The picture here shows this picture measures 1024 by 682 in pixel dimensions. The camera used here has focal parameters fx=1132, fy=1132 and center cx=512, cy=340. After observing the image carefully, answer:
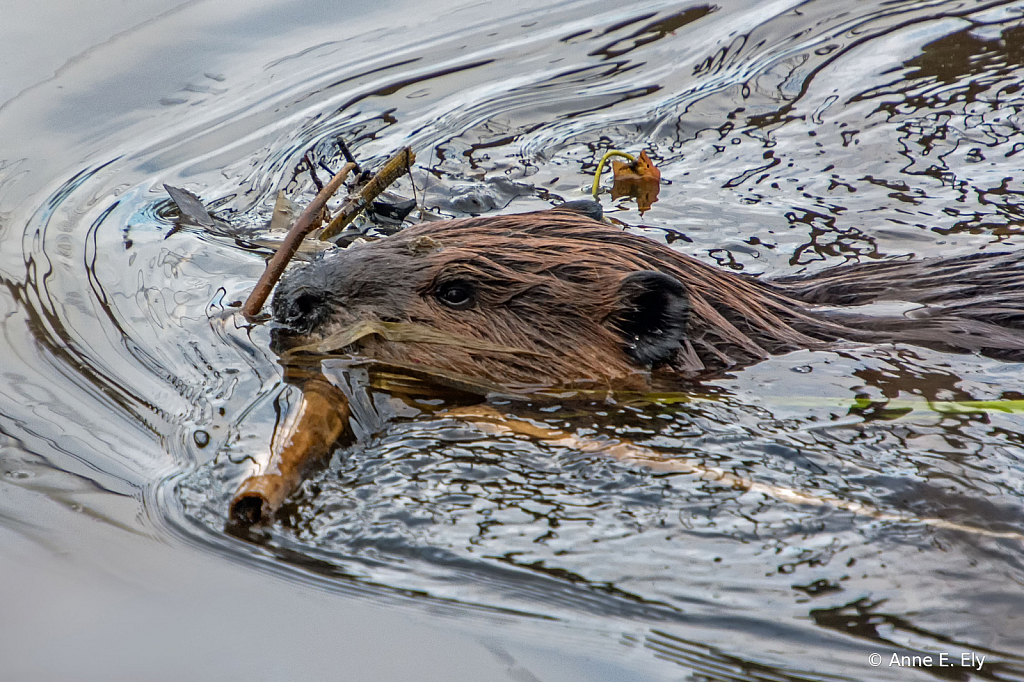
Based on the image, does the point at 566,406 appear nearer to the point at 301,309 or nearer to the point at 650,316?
the point at 650,316

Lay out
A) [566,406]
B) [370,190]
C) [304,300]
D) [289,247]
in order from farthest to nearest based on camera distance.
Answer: [370,190]
[289,247]
[304,300]
[566,406]

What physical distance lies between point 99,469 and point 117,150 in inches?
125

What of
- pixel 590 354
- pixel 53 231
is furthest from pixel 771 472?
pixel 53 231

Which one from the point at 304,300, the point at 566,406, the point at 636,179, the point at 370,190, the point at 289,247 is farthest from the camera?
the point at 636,179

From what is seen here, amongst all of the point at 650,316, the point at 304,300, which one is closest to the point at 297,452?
the point at 304,300

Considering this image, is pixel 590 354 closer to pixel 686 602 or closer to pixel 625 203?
pixel 686 602

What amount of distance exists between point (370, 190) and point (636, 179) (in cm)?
156

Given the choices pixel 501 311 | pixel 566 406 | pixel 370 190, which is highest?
pixel 370 190

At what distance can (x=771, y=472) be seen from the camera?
10.4 feet

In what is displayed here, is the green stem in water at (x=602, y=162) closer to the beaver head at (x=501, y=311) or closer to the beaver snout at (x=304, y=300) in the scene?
the beaver head at (x=501, y=311)

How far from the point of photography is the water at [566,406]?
2.67 metres

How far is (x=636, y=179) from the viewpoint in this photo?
18.3ft

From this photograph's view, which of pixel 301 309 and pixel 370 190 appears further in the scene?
pixel 370 190

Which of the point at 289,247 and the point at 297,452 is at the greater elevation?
the point at 289,247
